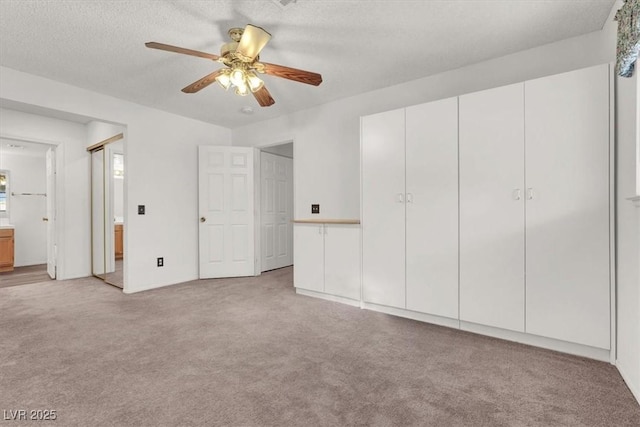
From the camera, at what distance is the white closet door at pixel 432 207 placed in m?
2.55

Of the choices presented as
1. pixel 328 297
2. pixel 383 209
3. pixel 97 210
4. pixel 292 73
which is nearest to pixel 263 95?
pixel 292 73

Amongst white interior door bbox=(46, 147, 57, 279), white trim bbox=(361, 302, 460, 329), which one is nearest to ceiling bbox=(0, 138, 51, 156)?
white interior door bbox=(46, 147, 57, 279)

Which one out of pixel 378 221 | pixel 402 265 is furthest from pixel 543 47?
pixel 402 265

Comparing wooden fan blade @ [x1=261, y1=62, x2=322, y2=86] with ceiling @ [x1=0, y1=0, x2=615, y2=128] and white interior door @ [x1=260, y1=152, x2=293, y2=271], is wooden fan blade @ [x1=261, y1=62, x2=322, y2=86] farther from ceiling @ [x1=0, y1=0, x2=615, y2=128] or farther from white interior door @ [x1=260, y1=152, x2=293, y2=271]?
white interior door @ [x1=260, y1=152, x2=293, y2=271]

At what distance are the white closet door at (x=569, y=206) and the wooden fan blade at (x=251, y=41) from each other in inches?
76.3

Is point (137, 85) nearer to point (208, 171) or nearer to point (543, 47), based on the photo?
point (208, 171)

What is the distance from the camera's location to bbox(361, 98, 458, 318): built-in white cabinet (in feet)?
8.44

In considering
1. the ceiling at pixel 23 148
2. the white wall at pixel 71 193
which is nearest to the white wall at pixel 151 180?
the white wall at pixel 71 193

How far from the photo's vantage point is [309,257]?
3561 mm

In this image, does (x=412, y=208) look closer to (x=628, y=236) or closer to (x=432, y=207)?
(x=432, y=207)

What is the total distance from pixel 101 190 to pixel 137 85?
231cm

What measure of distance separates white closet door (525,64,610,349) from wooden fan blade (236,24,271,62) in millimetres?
1938

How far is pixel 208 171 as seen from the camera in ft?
15.1

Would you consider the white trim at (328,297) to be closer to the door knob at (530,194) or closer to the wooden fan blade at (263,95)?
the door knob at (530,194)
